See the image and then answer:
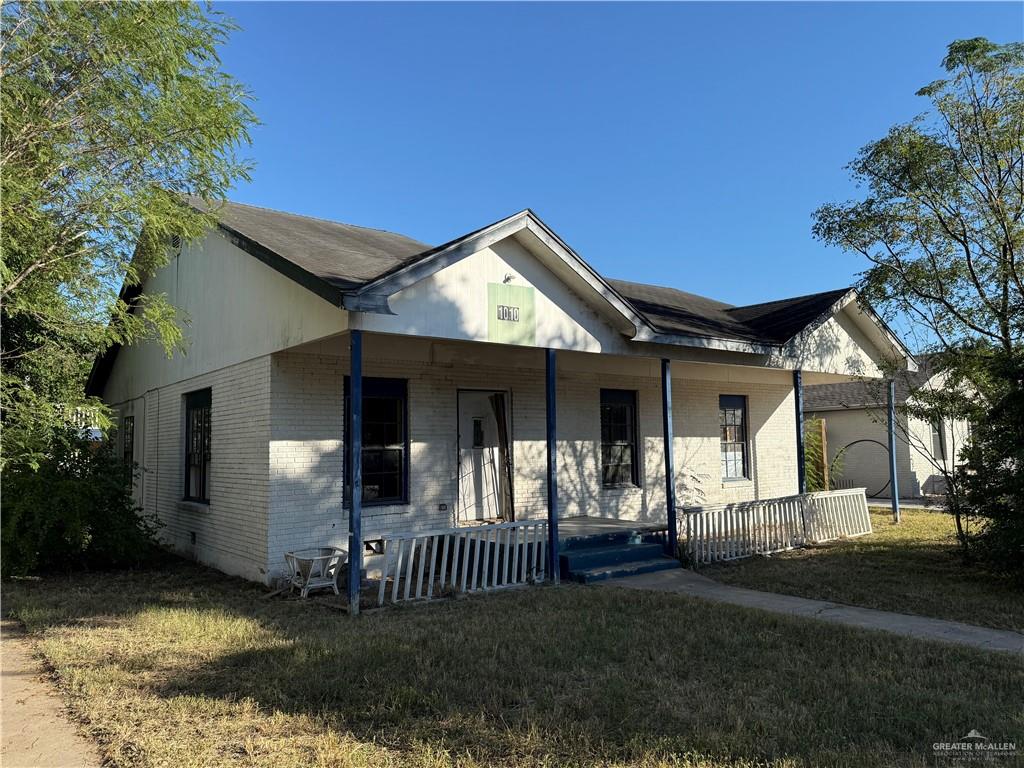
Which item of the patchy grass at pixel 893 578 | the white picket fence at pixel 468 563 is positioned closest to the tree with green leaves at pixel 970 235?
the patchy grass at pixel 893 578

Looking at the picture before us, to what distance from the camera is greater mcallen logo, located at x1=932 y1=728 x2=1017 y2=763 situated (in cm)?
412

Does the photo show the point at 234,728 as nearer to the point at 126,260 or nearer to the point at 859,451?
the point at 126,260

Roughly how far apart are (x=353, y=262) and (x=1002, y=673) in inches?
311

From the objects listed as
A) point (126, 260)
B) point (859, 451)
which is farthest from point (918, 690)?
point (859, 451)

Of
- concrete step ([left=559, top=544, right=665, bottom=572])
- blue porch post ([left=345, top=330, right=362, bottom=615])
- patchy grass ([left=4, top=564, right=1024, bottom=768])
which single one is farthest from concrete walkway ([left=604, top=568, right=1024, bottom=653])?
blue porch post ([left=345, top=330, right=362, bottom=615])

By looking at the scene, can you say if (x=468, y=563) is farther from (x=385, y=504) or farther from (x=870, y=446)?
(x=870, y=446)

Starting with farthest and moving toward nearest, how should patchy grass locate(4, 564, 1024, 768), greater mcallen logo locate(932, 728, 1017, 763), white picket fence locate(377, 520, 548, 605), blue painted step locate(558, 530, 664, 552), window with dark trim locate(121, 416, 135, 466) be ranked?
window with dark trim locate(121, 416, 135, 466), blue painted step locate(558, 530, 664, 552), white picket fence locate(377, 520, 548, 605), patchy grass locate(4, 564, 1024, 768), greater mcallen logo locate(932, 728, 1017, 763)

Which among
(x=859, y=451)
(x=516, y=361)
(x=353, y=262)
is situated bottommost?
(x=859, y=451)

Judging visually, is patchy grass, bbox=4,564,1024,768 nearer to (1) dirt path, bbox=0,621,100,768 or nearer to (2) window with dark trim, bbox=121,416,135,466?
(1) dirt path, bbox=0,621,100,768

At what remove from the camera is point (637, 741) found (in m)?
4.40

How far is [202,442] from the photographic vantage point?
12422 millimetres

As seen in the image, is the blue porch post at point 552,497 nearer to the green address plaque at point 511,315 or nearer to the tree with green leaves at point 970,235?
the green address plaque at point 511,315

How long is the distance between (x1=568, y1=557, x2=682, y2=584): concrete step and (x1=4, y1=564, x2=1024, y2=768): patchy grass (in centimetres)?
178

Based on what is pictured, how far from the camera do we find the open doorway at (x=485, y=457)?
1198 cm
